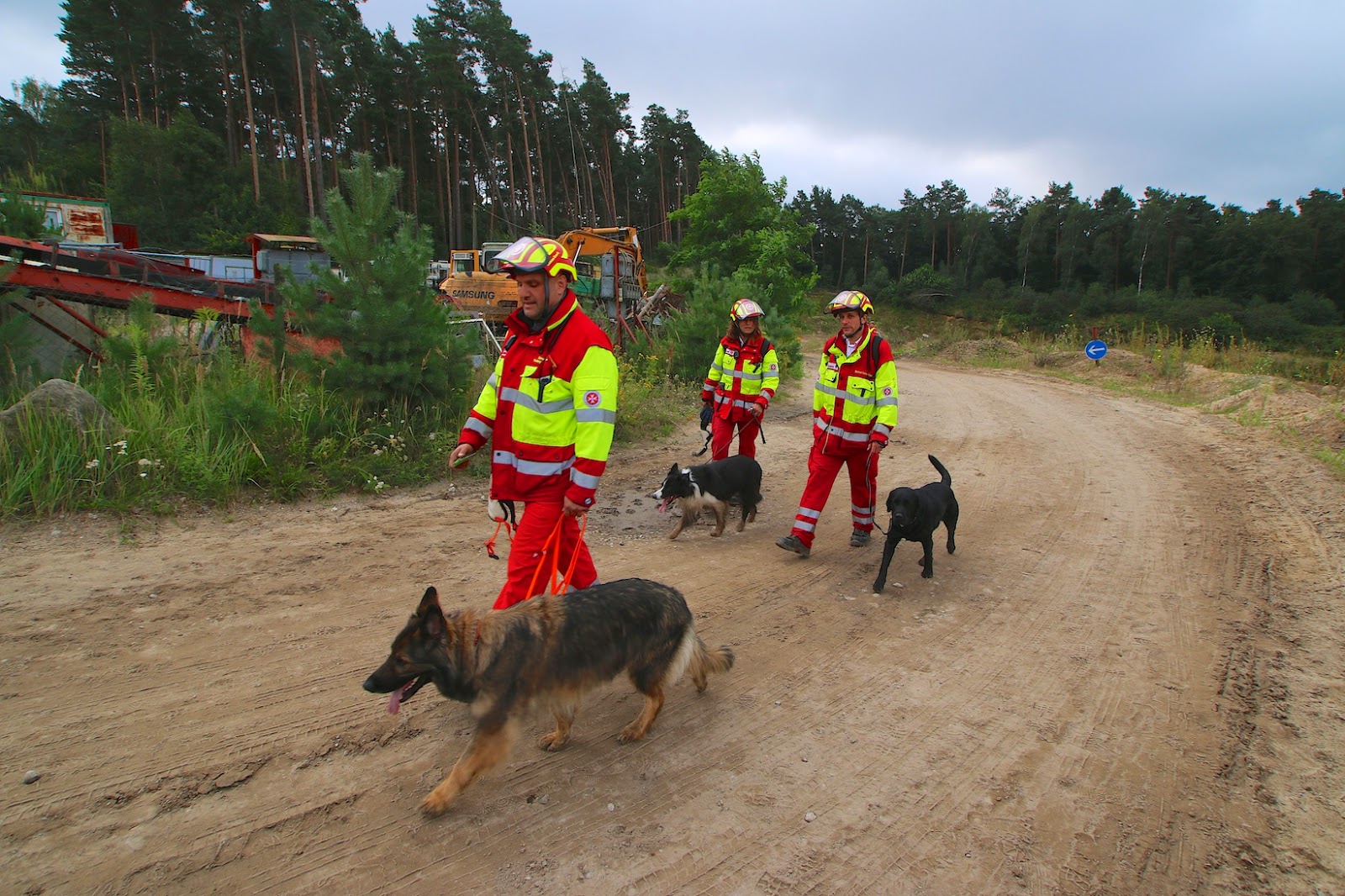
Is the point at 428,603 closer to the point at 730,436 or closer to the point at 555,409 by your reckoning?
the point at 555,409

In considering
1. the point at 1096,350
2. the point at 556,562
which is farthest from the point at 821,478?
the point at 1096,350

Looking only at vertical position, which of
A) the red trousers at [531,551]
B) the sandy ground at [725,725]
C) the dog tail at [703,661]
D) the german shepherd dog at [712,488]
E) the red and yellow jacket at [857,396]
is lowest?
the sandy ground at [725,725]

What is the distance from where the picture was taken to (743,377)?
24.8ft

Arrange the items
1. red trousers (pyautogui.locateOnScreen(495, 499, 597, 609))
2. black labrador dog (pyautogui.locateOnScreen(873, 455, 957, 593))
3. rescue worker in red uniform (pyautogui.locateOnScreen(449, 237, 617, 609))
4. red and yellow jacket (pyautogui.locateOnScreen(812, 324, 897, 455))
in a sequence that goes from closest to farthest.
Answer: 1. rescue worker in red uniform (pyautogui.locateOnScreen(449, 237, 617, 609))
2. red trousers (pyautogui.locateOnScreen(495, 499, 597, 609))
3. black labrador dog (pyautogui.locateOnScreen(873, 455, 957, 593))
4. red and yellow jacket (pyautogui.locateOnScreen(812, 324, 897, 455))

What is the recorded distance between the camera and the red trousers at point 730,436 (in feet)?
25.8

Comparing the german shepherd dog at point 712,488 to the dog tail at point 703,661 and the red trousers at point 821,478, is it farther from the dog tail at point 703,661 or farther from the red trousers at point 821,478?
the dog tail at point 703,661

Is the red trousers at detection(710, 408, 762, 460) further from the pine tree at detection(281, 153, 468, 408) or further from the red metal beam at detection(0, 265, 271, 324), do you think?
the red metal beam at detection(0, 265, 271, 324)

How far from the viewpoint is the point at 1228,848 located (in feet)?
9.64

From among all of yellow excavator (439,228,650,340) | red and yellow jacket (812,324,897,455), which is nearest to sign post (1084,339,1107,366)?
yellow excavator (439,228,650,340)

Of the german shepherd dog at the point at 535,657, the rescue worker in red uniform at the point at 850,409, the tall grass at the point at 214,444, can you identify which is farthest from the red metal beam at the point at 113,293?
the german shepherd dog at the point at 535,657

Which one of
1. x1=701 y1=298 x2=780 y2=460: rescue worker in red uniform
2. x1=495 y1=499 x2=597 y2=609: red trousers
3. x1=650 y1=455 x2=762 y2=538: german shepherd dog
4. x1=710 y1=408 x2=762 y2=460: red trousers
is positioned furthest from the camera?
x1=710 y1=408 x2=762 y2=460: red trousers

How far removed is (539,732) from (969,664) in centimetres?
278

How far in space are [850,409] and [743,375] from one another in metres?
1.71

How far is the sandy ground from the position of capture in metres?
2.81
